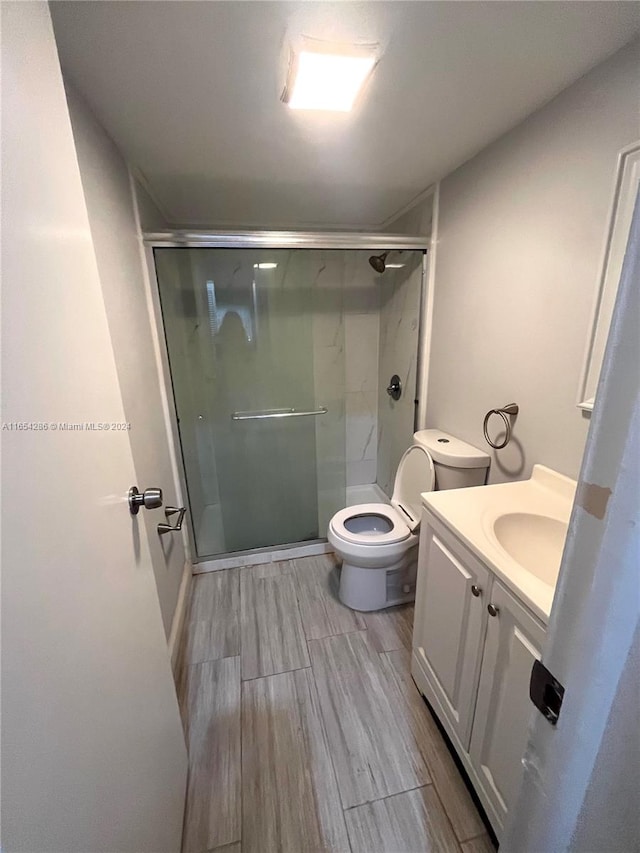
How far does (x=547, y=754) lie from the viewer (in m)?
0.46

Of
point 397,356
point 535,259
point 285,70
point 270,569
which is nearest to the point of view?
point 285,70

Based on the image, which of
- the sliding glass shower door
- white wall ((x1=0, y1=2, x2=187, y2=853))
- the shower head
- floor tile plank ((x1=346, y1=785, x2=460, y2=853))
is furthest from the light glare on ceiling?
floor tile plank ((x1=346, y1=785, x2=460, y2=853))

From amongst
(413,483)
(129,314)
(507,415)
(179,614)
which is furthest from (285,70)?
(179,614)

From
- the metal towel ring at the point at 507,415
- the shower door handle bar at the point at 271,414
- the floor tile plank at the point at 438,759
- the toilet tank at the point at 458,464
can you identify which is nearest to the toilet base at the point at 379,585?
the floor tile plank at the point at 438,759

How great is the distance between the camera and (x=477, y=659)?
3.28 ft

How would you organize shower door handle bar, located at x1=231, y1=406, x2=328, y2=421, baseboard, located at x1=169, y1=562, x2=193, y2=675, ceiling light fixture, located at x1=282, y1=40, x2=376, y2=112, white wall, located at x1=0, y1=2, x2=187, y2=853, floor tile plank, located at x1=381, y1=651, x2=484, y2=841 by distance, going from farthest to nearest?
shower door handle bar, located at x1=231, y1=406, x2=328, y2=421 → baseboard, located at x1=169, y1=562, x2=193, y2=675 → floor tile plank, located at x1=381, y1=651, x2=484, y2=841 → ceiling light fixture, located at x1=282, y1=40, x2=376, y2=112 → white wall, located at x1=0, y1=2, x2=187, y2=853

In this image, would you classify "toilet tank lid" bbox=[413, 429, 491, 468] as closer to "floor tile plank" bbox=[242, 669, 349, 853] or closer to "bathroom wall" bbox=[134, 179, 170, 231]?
"floor tile plank" bbox=[242, 669, 349, 853]

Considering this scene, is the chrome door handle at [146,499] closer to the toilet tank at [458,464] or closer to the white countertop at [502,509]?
the white countertop at [502,509]

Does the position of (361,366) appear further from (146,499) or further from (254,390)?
(146,499)

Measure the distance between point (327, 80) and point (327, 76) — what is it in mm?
13

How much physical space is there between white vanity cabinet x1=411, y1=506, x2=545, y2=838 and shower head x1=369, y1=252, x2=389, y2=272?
185 cm

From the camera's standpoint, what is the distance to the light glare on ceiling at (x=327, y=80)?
0.95 meters

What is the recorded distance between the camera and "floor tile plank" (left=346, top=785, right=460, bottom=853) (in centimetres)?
99

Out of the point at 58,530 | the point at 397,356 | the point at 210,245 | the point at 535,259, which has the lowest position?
the point at 58,530
